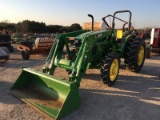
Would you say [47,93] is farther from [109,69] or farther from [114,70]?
[114,70]

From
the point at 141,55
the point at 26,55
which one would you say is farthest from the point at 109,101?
the point at 26,55

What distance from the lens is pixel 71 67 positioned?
17.8 ft

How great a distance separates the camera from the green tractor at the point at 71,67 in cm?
425

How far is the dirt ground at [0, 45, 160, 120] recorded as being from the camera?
415cm

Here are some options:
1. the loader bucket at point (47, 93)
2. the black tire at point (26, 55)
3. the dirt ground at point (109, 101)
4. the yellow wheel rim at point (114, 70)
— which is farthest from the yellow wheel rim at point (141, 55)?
the black tire at point (26, 55)

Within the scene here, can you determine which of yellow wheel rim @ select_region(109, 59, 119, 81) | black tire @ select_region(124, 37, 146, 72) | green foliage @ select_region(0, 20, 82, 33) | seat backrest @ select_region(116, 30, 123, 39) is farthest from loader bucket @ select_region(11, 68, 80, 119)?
green foliage @ select_region(0, 20, 82, 33)

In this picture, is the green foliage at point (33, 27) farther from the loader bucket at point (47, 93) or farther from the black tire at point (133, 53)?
the loader bucket at point (47, 93)

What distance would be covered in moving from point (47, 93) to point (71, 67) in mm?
949

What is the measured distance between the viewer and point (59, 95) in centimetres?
458

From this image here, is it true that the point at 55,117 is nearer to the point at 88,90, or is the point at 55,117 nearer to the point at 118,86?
the point at 88,90

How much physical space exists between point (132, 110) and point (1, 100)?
2903mm

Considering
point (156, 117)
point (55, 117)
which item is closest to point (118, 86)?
point (156, 117)

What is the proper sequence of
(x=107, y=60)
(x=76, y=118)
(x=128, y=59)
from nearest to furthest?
(x=76, y=118)
(x=107, y=60)
(x=128, y=59)

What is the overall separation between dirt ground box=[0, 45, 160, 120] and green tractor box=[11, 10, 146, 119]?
0.20 m
